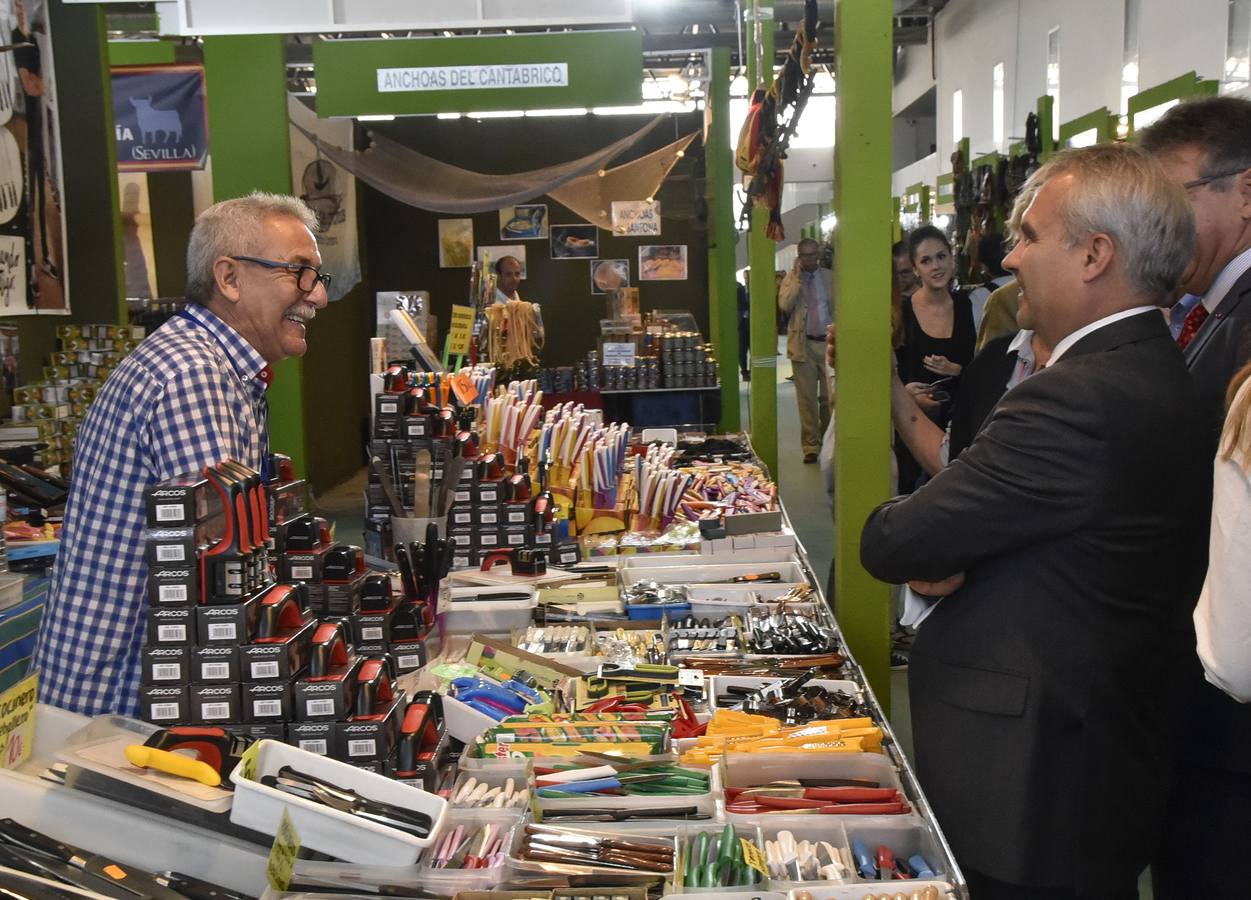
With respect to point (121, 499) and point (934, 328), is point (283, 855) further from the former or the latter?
point (934, 328)

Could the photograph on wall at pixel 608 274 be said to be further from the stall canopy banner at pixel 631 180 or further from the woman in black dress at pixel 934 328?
the woman in black dress at pixel 934 328

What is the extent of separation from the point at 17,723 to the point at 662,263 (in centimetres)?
1232

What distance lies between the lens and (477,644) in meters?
3.04

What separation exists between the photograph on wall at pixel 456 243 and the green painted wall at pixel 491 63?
20.9 feet

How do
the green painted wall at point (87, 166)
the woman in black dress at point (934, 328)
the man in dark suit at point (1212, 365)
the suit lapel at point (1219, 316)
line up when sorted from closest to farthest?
the man in dark suit at point (1212, 365), the suit lapel at point (1219, 316), the woman in black dress at point (934, 328), the green painted wall at point (87, 166)

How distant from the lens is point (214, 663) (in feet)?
6.63

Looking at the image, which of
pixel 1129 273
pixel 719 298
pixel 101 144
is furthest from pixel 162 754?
pixel 719 298

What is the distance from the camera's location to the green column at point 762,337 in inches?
306

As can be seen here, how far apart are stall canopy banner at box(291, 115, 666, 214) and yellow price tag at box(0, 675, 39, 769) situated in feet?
24.7

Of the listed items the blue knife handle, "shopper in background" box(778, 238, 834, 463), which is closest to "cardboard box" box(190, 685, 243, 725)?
the blue knife handle

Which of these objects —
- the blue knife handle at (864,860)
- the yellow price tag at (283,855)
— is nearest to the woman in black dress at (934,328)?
the blue knife handle at (864,860)

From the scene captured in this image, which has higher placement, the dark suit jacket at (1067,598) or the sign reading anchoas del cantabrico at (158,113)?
the sign reading anchoas del cantabrico at (158,113)

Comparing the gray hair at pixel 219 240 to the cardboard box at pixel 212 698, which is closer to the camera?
the cardboard box at pixel 212 698

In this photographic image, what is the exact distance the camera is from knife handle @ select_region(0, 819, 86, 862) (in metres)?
1.67
